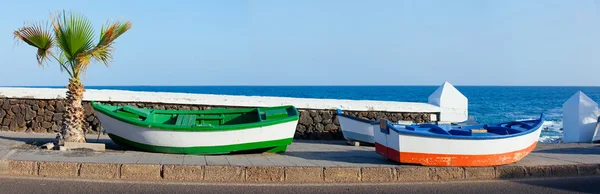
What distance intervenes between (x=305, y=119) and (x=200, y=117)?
3420 millimetres

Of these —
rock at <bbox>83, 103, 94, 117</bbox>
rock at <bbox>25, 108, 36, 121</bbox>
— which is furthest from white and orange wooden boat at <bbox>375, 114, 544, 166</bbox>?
rock at <bbox>25, 108, 36, 121</bbox>

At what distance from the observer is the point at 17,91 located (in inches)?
574

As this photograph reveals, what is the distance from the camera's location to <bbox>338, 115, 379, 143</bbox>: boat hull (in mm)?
13011

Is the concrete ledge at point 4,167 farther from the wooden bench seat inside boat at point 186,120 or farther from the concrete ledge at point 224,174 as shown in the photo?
the wooden bench seat inside boat at point 186,120

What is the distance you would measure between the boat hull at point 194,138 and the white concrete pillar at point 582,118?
28.9 feet

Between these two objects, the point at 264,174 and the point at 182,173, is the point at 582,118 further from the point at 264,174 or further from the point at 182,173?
the point at 182,173

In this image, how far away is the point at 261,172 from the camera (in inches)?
361

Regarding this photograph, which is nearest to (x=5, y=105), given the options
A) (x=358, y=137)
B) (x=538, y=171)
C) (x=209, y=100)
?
(x=209, y=100)

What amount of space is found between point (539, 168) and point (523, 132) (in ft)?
2.10

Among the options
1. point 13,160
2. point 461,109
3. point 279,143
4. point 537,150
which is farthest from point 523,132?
point 13,160

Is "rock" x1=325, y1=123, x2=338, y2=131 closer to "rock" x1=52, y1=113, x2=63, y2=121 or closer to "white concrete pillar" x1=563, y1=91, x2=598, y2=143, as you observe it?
"white concrete pillar" x1=563, y1=91, x2=598, y2=143

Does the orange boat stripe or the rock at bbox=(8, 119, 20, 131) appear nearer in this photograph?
the orange boat stripe

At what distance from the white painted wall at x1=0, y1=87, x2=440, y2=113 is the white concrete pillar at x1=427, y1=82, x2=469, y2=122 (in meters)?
0.22

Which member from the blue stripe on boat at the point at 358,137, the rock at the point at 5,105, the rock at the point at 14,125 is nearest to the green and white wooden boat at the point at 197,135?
the blue stripe on boat at the point at 358,137
